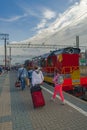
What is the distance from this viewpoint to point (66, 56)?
2480 cm

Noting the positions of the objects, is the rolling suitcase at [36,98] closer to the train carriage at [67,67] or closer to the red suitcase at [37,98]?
the red suitcase at [37,98]

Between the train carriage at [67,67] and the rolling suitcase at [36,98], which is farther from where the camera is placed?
the train carriage at [67,67]

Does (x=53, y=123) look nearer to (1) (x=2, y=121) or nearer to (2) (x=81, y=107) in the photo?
(1) (x=2, y=121)

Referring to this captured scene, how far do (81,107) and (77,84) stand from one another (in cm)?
937

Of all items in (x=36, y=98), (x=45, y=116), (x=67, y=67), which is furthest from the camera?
(x=67, y=67)

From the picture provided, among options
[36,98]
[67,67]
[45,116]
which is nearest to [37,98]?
[36,98]

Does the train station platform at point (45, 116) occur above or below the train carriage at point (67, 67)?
below

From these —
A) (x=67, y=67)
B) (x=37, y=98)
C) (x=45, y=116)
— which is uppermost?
(x=67, y=67)

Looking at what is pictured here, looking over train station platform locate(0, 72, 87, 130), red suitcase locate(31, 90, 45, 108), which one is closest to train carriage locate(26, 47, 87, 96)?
train station platform locate(0, 72, 87, 130)

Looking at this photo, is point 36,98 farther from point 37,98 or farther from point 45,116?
point 45,116

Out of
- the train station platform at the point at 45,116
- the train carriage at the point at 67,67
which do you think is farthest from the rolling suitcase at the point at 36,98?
the train carriage at the point at 67,67

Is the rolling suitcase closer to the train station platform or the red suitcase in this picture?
the red suitcase

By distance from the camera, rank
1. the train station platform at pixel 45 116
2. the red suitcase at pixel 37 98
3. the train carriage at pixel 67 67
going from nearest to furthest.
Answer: the train station platform at pixel 45 116
the red suitcase at pixel 37 98
the train carriage at pixel 67 67

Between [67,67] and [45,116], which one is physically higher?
[67,67]
